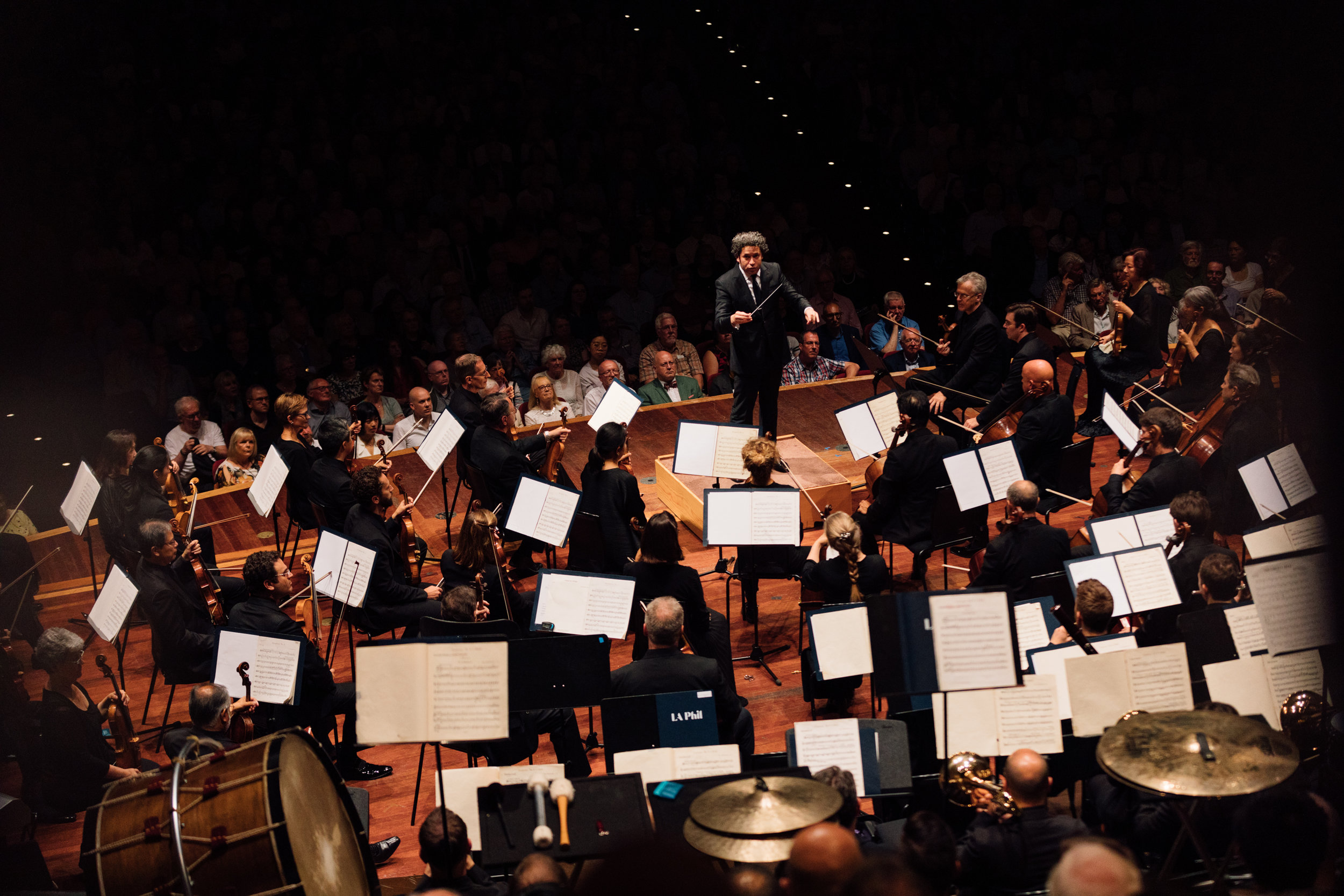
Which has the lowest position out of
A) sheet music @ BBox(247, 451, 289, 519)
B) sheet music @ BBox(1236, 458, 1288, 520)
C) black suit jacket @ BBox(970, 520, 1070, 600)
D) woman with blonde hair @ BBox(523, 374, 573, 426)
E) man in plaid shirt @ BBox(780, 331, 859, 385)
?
black suit jacket @ BBox(970, 520, 1070, 600)

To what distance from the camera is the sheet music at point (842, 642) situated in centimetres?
464

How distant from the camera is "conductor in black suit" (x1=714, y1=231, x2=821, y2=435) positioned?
7078mm

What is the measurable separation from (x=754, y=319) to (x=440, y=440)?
210 cm

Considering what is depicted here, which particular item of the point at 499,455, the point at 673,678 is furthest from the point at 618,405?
the point at 673,678

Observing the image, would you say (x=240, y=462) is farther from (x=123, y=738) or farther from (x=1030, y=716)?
(x=1030, y=716)

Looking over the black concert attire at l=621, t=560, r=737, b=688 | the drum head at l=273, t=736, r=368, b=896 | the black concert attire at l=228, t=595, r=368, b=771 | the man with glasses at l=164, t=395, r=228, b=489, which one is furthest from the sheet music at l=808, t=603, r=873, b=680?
the man with glasses at l=164, t=395, r=228, b=489

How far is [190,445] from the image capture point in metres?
7.44

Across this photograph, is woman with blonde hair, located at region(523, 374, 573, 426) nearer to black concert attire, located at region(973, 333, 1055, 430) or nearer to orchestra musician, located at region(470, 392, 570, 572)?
orchestra musician, located at region(470, 392, 570, 572)

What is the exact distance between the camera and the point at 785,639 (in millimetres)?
6129

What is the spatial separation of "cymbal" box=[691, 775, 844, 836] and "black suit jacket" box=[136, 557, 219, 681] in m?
Result: 2.87

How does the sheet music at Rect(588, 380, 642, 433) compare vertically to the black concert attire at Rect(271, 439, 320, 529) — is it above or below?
above

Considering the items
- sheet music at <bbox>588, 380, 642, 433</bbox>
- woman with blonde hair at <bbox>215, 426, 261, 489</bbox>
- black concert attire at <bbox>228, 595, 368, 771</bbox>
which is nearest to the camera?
black concert attire at <bbox>228, 595, 368, 771</bbox>

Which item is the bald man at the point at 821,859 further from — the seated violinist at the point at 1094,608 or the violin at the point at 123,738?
the violin at the point at 123,738

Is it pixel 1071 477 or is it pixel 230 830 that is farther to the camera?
pixel 1071 477
